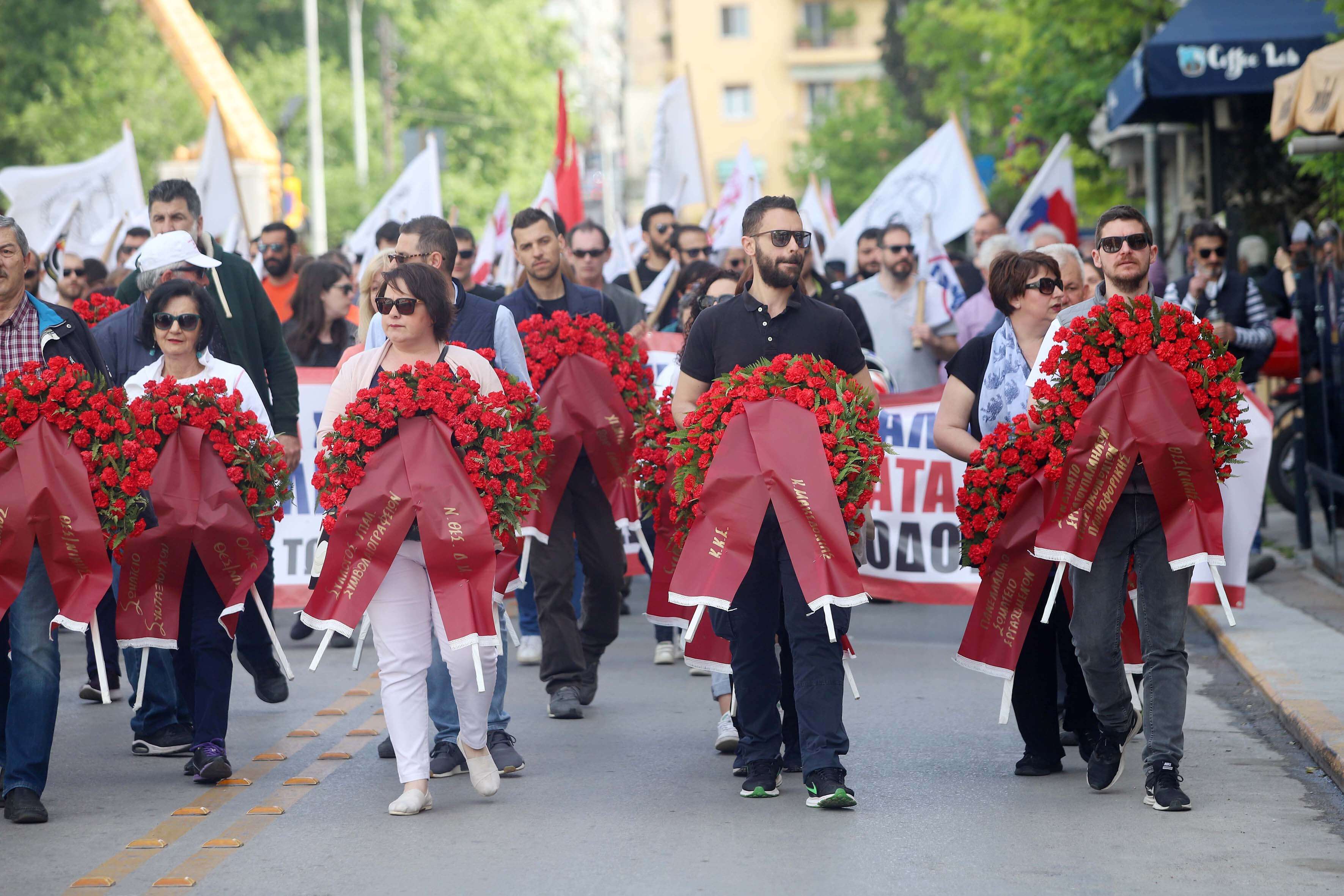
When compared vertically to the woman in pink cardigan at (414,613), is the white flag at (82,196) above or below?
above

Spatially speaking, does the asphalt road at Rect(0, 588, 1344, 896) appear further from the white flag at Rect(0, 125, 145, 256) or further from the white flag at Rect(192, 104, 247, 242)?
the white flag at Rect(0, 125, 145, 256)

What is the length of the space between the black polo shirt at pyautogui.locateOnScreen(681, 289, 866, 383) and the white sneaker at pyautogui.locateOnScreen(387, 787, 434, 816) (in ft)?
6.11

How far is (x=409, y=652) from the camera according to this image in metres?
6.65

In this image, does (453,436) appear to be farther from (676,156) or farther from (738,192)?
(676,156)

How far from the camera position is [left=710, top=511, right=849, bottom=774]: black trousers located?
663 cm

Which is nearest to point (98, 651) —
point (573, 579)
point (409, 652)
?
point (409, 652)

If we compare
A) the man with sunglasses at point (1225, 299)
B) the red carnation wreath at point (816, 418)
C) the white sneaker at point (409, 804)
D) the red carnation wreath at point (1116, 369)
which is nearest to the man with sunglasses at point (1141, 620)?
the red carnation wreath at point (1116, 369)

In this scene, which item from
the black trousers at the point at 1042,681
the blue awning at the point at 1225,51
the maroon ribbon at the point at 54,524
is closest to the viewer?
the maroon ribbon at the point at 54,524

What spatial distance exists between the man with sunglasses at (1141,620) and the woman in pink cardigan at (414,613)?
2.19 meters

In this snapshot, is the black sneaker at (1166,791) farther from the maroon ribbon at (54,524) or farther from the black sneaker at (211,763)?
the maroon ribbon at (54,524)

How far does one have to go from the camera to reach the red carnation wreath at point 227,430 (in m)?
7.20

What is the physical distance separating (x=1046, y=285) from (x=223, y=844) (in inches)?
146

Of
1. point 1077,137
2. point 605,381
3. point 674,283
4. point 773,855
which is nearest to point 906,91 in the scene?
point 1077,137

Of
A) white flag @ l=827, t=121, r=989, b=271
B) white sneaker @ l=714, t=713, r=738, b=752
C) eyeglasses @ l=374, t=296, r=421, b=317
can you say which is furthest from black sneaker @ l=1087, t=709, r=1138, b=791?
white flag @ l=827, t=121, r=989, b=271
